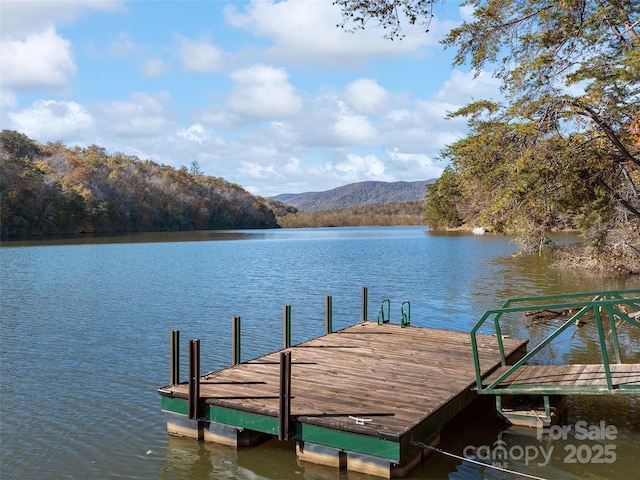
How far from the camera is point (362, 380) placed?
8.40 meters

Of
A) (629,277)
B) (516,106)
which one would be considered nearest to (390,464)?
(516,106)

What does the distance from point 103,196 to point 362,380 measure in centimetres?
8785

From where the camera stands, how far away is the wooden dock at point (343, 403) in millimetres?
Answer: 6516

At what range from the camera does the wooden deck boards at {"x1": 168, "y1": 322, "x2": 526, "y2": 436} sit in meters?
6.96

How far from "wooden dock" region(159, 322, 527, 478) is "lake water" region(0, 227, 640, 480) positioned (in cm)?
28

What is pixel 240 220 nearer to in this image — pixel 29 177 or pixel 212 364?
pixel 29 177

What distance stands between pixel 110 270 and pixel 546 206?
2221 centimetres

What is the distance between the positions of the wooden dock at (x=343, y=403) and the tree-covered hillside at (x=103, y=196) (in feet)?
207

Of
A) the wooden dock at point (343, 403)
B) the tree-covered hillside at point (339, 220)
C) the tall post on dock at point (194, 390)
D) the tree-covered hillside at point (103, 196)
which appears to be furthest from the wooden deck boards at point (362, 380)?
the tree-covered hillside at point (339, 220)

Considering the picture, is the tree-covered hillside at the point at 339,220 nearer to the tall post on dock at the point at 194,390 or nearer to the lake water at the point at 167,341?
the lake water at the point at 167,341

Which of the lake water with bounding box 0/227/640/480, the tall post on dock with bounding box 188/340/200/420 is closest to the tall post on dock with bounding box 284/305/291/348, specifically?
the lake water with bounding box 0/227/640/480

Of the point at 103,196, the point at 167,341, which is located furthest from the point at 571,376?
the point at 103,196

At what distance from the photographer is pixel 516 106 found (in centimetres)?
1014

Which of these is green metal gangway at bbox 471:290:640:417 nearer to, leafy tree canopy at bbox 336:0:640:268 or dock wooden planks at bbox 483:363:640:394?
dock wooden planks at bbox 483:363:640:394
